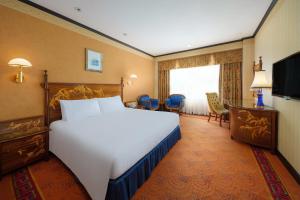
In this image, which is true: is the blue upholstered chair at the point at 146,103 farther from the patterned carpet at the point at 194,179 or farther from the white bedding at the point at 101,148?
the white bedding at the point at 101,148

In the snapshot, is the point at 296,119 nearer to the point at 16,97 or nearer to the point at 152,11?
the point at 152,11

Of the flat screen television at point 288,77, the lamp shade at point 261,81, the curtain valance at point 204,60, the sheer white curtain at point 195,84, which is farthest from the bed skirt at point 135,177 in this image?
the curtain valance at point 204,60

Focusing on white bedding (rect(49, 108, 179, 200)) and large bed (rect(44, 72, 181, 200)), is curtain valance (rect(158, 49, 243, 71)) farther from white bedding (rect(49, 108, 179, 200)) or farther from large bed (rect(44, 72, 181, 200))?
white bedding (rect(49, 108, 179, 200))

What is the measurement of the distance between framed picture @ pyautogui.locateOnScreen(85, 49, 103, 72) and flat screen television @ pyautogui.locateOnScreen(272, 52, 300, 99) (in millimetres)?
3719

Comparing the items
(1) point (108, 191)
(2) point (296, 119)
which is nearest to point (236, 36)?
(2) point (296, 119)

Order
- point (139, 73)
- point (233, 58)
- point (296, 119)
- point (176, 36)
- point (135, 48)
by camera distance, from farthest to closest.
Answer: point (139, 73), point (135, 48), point (233, 58), point (176, 36), point (296, 119)

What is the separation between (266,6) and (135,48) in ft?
11.9

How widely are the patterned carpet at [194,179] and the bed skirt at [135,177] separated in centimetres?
11

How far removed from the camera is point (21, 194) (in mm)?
1515

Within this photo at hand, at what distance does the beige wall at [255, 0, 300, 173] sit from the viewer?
1.76 meters

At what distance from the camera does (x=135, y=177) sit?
1.48 metres

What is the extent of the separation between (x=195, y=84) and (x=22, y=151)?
5.23 metres

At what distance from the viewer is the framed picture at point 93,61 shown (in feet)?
10.9

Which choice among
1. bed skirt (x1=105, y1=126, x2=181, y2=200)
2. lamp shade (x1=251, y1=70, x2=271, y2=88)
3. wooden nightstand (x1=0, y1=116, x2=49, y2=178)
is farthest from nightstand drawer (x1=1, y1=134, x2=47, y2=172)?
lamp shade (x1=251, y1=70, x2=271, y2=88)
